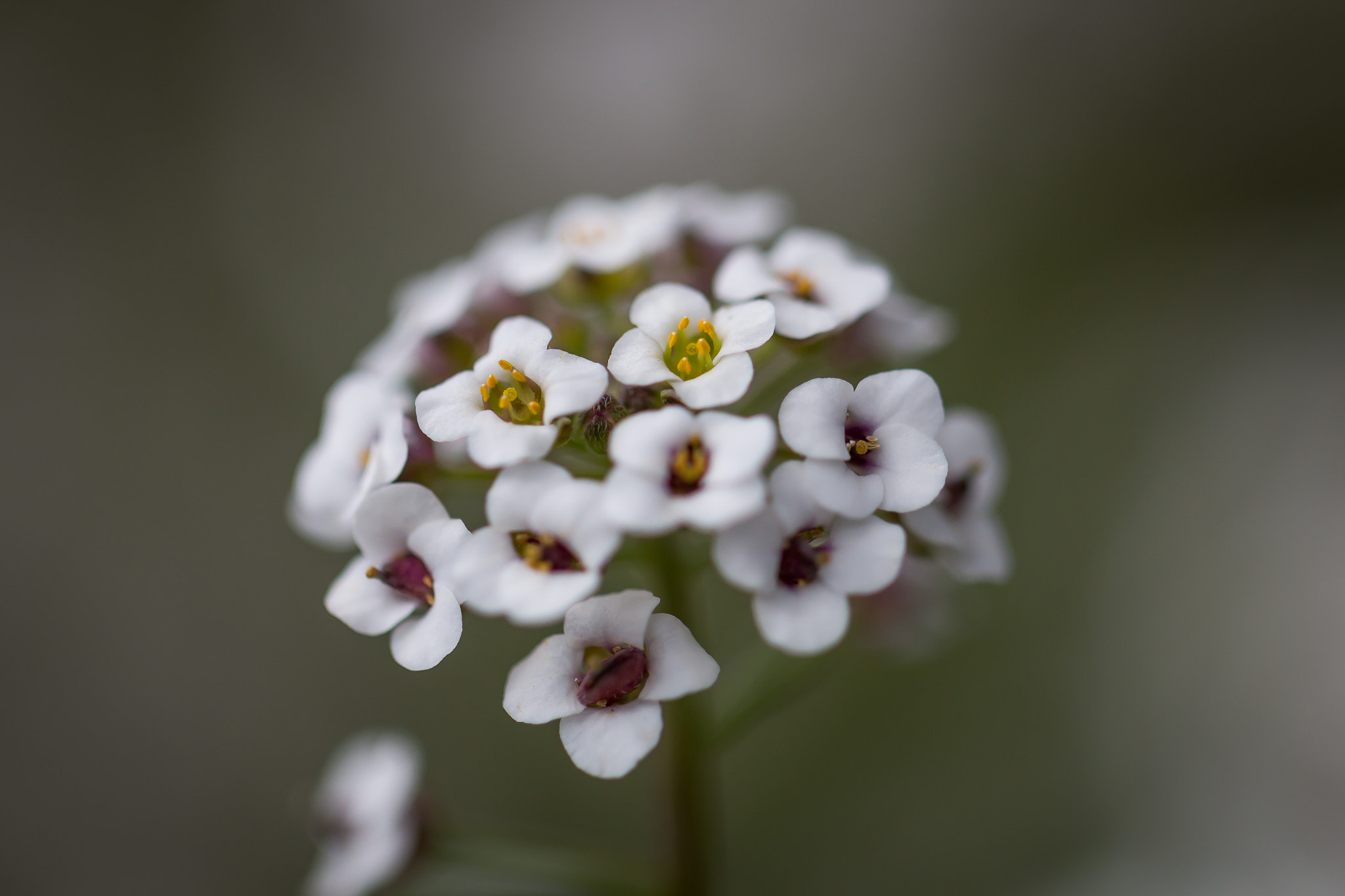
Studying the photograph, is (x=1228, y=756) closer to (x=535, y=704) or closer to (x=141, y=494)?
(x=535, y=704)

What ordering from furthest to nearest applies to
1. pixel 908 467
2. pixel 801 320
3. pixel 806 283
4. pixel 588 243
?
1. pixel 588 243
2. pixel 806 283
3. pixel 801 320
4. pixel 908 467

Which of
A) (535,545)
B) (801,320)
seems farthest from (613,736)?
(801,320)

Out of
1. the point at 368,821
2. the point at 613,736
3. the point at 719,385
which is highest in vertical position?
the point at 719,385

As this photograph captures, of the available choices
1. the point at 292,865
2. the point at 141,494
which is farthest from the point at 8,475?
the point at 292,865

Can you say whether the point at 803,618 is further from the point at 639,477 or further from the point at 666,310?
the point at 666,310

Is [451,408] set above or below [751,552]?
above

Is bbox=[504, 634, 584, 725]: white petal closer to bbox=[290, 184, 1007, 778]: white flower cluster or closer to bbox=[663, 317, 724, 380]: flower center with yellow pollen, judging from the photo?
bbox=[290, 184, 1007, 778]: white flower cluster
